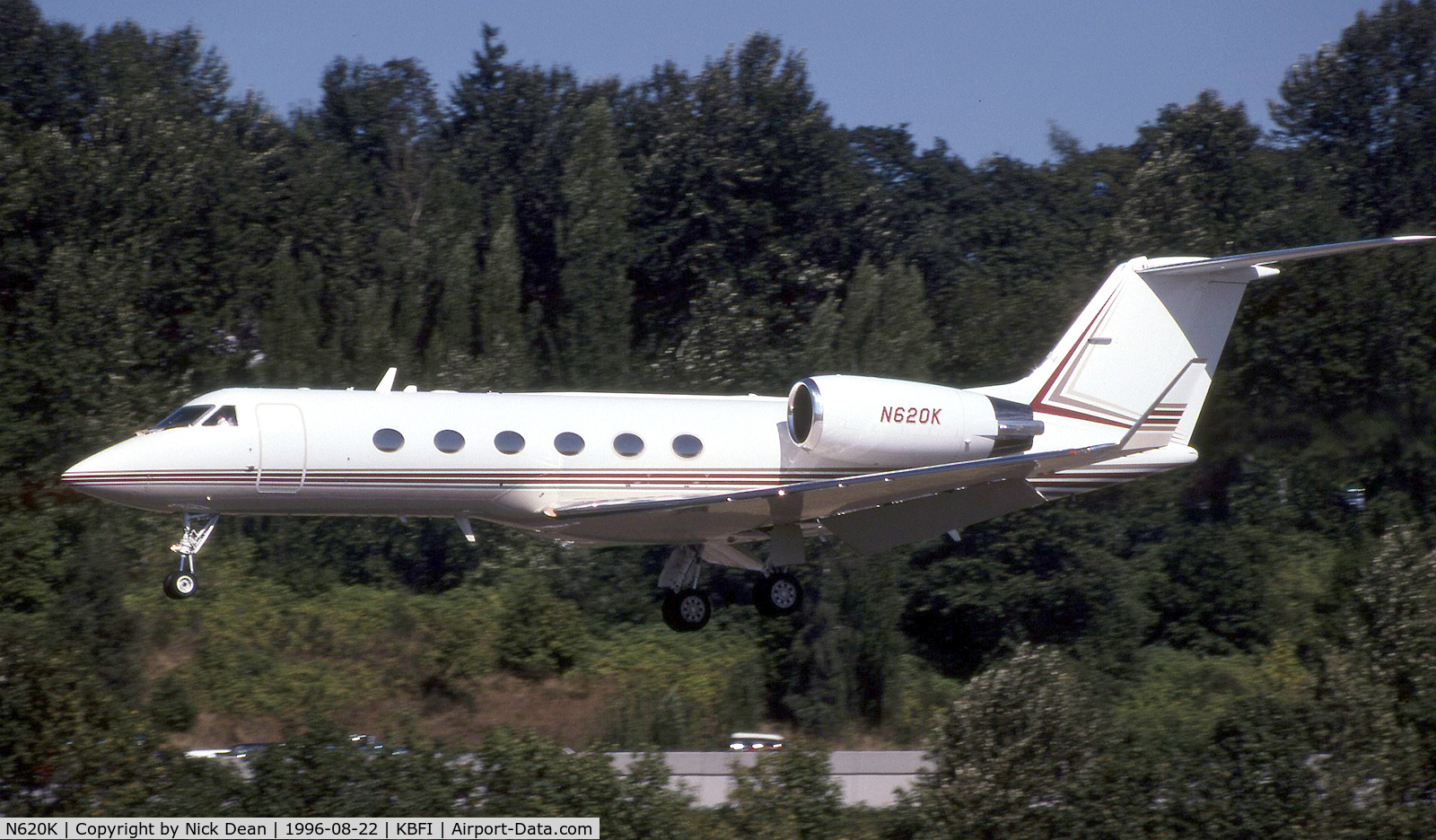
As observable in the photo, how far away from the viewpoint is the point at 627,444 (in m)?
20.0

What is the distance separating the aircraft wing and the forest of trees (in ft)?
19.9

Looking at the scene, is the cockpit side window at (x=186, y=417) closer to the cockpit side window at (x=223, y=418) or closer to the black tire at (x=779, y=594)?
the cockpit side window at (x=223, y=418)

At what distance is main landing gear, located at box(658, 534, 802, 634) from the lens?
21500 millimetres

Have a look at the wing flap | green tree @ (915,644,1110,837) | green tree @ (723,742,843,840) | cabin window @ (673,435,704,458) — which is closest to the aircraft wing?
the wing flap

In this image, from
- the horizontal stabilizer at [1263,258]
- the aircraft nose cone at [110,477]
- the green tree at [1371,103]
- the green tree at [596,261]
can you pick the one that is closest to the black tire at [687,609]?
the aircraft nose cone at [110,477]

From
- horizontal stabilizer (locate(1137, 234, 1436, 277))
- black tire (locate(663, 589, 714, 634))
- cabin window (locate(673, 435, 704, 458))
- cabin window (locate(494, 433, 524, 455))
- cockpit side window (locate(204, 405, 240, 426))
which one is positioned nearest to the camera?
horizontal stabilizer (locate(1137, 234, 1436, 277))

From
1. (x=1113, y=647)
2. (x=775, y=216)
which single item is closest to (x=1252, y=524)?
(x=1113, y=647)

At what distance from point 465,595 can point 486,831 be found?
523 inches

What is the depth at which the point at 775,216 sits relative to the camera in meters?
49.0

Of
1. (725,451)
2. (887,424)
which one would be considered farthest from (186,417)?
(887,424)

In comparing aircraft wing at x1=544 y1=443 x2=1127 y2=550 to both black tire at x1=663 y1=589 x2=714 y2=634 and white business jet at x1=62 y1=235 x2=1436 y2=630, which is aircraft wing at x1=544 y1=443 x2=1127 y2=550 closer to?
white business jet at x1=62 y1=235 x2=1436 y2=630

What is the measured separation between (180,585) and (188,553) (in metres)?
0.40

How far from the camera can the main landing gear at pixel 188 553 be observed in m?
18.8

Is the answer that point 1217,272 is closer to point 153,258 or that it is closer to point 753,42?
point 153,258
